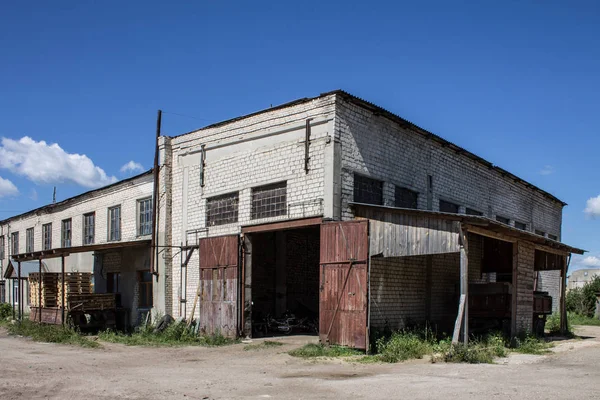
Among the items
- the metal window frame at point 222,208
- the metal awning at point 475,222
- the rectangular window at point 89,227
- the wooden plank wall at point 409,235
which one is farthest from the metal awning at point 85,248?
the wooden plank wall at point 409,235

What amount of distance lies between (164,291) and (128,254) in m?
3.06

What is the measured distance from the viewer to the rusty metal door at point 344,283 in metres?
15.1

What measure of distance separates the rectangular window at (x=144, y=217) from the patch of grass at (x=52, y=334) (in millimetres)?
4608

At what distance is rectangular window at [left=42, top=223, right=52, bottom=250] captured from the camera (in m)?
31.0

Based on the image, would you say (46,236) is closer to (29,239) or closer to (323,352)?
(29,239)

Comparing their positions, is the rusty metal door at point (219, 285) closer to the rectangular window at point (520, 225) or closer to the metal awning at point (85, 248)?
the metal awning at point (85, 248)

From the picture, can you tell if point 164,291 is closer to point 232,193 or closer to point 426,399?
point 232,193

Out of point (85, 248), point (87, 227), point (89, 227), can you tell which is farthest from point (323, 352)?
point (87, 227)

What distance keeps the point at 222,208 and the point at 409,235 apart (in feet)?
23.3

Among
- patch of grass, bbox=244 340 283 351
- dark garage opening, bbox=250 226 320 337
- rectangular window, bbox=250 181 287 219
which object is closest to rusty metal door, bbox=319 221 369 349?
patch of grass, bbox=244 340 283 351

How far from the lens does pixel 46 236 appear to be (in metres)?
31.5

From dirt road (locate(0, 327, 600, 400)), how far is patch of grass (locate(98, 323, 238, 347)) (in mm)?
1763

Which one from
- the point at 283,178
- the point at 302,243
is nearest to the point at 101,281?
the point at 302,243

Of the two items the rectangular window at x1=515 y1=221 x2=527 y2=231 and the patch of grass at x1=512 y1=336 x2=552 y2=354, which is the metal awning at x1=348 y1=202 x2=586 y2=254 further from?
the rectangular window at x1=515 y1=221 x2=527 y2=231
